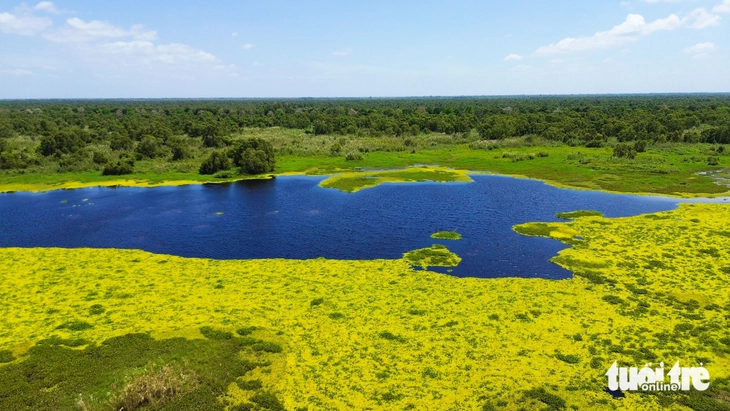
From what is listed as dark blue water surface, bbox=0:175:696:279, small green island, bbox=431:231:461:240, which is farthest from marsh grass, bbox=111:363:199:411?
small green island, bbox=431:231:461:240

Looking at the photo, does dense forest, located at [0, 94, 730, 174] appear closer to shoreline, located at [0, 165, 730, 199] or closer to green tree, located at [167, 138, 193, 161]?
green tree, located at [167, 138, 193, 161]

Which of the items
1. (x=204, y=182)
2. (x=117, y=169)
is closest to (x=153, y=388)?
(x=204, y=182)

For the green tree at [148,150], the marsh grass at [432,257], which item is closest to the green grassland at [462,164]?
the green tree at [148,150]

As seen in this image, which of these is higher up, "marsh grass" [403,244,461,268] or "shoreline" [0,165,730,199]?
"shoreline" [0,165,730,199]

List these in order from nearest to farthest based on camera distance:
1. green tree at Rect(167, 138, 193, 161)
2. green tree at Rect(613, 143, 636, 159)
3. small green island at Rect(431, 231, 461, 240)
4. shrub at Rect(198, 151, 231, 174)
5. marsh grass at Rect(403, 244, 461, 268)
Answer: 1. marsh grass at Rect(403, 244, 461, 268)
2. small green island at Rect(431, 231, 461, 240)
3. shrub at Rect(198, 151, 231, 174)
4. green tree at Rect(613, 143, 636, 159)
5. green tree at Rect(167, 138, 193, 161)

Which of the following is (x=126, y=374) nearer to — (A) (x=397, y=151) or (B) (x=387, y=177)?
(B) (x=387, y=177)

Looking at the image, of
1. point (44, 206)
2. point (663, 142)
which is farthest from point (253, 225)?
point (663, 142)
